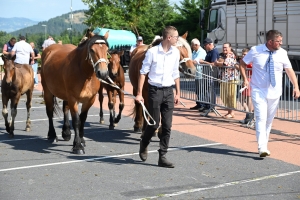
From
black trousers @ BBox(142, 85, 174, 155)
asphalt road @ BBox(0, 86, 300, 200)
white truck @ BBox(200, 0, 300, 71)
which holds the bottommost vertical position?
asphalt road @ BBox(0, 86, 300, 200)

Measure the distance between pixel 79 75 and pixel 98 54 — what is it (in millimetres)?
774

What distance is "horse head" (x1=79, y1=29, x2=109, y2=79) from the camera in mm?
9109

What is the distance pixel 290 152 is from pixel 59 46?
5281 millimetres

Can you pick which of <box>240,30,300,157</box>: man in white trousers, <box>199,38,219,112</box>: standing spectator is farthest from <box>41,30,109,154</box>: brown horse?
<box>199,38,219,112</box>: standing spectator

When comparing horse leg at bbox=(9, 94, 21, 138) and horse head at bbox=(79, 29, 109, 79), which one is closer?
horse head at bbox=(79, 29, 109, 79)

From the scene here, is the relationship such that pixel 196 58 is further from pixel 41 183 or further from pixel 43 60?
pixel 41 183

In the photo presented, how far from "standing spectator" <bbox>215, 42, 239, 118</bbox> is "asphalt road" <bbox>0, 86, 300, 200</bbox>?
2.73 metres

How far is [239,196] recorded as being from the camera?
710 centimetres

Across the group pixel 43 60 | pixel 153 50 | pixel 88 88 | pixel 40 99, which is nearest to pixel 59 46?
pixel 43 60

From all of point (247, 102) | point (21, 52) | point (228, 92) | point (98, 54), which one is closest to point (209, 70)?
point (228, 92)

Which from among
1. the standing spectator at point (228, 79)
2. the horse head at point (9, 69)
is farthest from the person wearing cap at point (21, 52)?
the standing spectator at point (228, 79)

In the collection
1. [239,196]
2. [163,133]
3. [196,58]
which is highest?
[196,58]

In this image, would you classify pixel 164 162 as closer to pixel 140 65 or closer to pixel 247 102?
pixel 140 65

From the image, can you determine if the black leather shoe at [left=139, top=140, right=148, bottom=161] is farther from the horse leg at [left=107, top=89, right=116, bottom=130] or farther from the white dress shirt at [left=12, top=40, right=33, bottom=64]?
the white dress shirt at [left=12, top=40, right=33, bottom=64]
